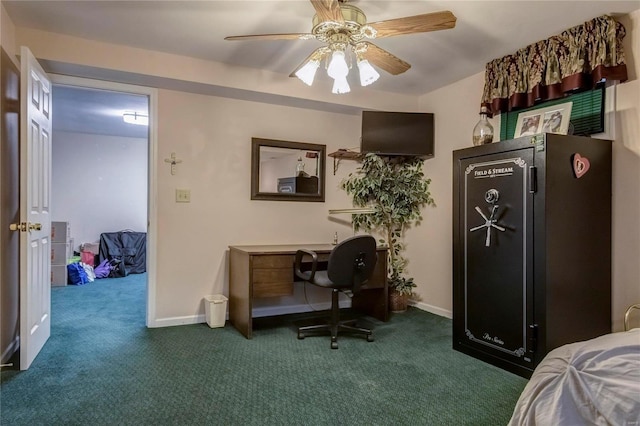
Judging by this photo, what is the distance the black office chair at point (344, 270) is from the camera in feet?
9.11

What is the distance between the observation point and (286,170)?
3787 millimetres

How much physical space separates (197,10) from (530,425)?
2656 mm

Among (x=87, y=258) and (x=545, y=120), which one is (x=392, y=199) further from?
(x=87, y=258)

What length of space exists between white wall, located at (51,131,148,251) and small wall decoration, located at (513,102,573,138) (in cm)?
580

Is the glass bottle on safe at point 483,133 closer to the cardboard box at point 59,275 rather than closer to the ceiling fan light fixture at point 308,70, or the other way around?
the ceiling fan light fixture at point 308,70

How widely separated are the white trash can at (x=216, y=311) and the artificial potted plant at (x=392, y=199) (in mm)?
1565

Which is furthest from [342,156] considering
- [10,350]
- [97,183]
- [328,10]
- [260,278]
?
[97,183]

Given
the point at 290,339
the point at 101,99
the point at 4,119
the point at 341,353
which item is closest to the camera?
the point at 4,119

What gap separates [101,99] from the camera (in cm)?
438

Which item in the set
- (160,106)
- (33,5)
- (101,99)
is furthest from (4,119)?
(101,99)

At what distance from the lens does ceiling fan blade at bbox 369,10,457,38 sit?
190 cm

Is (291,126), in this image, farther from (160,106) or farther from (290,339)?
(290,339)

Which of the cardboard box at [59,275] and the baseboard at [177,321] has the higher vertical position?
the cardboard box at [59,275]

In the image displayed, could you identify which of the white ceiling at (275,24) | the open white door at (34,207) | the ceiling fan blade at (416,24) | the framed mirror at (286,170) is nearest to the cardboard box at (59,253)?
the open white door at (34,207)
